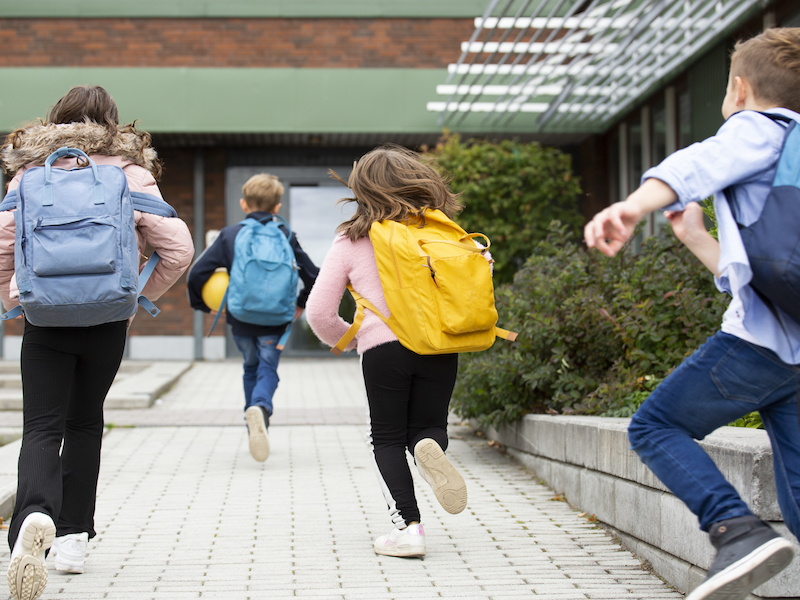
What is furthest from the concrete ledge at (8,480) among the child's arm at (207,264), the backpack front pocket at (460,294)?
the backpack front pocket at (460,294)

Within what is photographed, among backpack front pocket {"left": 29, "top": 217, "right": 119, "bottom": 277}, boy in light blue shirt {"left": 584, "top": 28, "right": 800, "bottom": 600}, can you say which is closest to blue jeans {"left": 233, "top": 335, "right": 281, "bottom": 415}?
backpack front pocket {"left": 29, "top": 217, "right": 119, "bottom": 277}

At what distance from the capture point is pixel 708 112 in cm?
943

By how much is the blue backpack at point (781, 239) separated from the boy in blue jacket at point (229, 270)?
388 cm

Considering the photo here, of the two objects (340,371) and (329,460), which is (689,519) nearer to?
(329,460)

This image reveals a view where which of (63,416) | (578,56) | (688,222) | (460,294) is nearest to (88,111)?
(63,416)

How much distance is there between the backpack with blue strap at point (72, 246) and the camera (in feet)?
9.05

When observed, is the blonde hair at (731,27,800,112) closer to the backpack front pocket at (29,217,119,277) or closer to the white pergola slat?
the backpack front pocket at (29,217,119,277)

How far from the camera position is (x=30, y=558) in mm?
2629

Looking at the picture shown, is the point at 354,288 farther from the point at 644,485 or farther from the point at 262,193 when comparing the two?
the point at 262,193

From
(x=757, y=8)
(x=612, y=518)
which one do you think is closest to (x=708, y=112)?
(x=757, y=8)

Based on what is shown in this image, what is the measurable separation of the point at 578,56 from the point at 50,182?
25.6ft

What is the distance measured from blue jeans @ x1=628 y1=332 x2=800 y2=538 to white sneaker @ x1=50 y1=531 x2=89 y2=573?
7.07 ft

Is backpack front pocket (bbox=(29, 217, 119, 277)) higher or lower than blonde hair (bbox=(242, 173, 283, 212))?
lower

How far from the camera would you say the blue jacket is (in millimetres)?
5602
